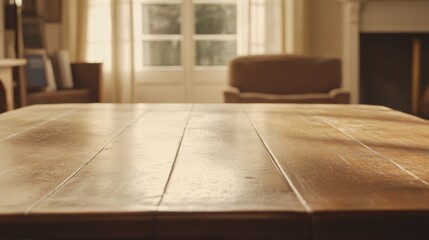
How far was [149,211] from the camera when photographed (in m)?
0.73

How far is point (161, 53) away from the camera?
5.61 m

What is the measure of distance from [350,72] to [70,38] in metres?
2.43

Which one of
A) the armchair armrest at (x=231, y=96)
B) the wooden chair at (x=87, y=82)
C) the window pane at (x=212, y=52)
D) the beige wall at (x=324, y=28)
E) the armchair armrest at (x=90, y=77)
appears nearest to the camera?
the armchair armrest at (x=231, y=96)

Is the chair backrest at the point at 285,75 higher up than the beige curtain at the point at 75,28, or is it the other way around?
the beige curtain at the point at 75,28

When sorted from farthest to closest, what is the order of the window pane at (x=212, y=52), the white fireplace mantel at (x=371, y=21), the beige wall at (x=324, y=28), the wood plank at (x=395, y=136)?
1. the window pane at (x=212, y=52)
2. the beige wall at (x=324, y=28)
3. the white fireplace mantel at (x=371, y=21)
4. the wood plank at (x=395, y=136)

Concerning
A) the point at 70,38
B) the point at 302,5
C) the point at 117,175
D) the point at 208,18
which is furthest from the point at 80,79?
the point at 117,175

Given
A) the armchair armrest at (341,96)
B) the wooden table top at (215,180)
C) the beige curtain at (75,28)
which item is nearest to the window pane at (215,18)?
the beige curtain at (75,28)

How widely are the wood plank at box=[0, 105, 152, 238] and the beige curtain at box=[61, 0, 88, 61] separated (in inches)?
137

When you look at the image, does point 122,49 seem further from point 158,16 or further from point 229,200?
point 229,200

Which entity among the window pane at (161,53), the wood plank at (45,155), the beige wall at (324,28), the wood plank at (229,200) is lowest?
the wood plank at (229,200)

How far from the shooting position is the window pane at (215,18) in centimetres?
559

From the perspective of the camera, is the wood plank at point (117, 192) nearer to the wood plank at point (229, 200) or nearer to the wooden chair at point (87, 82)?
the wood plank at point (229, 200)

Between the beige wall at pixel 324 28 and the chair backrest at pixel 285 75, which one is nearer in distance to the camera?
the chair backrest at pixel 285 75

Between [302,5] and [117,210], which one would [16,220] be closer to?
[117,210]
